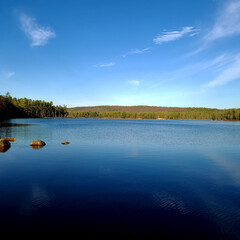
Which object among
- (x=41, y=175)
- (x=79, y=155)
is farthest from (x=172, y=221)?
(x=79, y=155)

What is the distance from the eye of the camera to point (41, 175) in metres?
15.2

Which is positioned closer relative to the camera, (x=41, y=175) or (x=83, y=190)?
(x=83, y=190)

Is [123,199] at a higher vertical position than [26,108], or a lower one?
lower

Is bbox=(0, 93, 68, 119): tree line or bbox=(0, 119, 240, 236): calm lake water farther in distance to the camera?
bbox=(0, 93, 68, 119): tree line

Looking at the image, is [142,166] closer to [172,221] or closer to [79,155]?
[79,155]

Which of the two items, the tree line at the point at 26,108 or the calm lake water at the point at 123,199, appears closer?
the calm lake water at the point at 123,199

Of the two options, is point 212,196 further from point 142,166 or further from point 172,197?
point 142,166

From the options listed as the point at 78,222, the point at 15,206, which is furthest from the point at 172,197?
the point at 15,206

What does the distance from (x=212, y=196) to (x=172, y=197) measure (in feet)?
8.15

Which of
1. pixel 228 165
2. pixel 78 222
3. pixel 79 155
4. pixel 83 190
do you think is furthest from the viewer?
pixel 79 155

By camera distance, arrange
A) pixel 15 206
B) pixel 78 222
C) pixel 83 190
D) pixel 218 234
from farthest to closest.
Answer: pixel 83 190 < pixel 15 206 < pixel 78 222 < pixel 218 234

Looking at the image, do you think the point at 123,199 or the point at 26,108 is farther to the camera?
the point at 26,108

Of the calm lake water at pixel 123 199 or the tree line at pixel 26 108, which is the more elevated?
the tree line at pixel 26 108

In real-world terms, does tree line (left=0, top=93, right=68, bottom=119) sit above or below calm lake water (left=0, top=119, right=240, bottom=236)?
above
